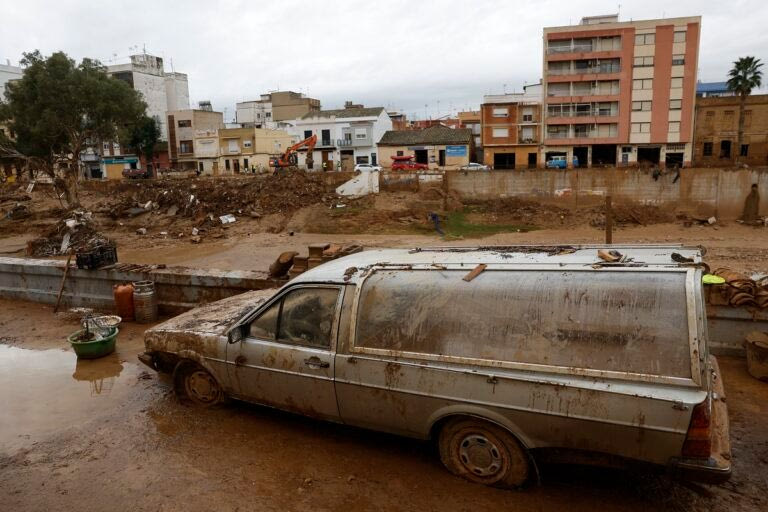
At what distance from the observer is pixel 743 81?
160 feet

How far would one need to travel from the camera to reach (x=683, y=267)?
3.56m

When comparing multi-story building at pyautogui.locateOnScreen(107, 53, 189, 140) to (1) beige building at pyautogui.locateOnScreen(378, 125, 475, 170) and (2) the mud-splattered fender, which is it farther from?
(2) the mud-splattered fender

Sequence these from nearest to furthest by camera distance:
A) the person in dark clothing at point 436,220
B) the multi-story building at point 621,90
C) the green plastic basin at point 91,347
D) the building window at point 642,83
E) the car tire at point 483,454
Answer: the car tire at point 483,454, the green plastic basin at point 91,347, the person in dark clothing at point 436,220, the multi-story building at point 621,90, the building window at point 642,83

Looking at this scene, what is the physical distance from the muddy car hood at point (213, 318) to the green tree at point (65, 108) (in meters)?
30.8

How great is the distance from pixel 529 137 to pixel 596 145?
618 cm

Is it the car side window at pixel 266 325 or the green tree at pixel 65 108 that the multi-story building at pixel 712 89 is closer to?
the green tree at pixel 65 108

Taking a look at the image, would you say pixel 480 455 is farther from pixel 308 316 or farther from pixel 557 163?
pixel 557 163

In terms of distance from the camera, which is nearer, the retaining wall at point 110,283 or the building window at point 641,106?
the retaining wall at point 110,283

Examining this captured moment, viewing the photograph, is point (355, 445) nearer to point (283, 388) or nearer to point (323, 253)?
point (283, 388)

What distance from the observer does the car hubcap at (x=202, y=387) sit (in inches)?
215

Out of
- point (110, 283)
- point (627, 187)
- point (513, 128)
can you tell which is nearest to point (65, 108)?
point (110, 283)

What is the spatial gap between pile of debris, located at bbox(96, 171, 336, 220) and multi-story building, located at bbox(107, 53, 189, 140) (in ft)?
132

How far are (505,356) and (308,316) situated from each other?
181cm

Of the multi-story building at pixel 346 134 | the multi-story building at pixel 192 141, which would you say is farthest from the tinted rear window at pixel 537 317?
the multi-story building at pixel 192 141
